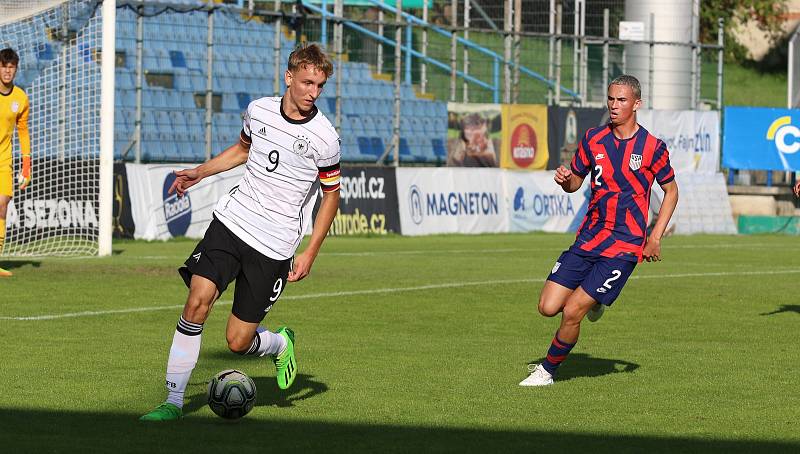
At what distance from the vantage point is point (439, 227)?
95.5 ft

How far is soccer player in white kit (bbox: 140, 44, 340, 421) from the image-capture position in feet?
26.0

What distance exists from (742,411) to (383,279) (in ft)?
32.9

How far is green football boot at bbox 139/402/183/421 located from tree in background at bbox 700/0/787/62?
5082 centimetres

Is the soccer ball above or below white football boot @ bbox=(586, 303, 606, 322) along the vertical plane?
below

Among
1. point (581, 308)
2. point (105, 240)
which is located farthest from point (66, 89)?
point (581, 308)

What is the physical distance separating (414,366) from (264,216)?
9.07 feet

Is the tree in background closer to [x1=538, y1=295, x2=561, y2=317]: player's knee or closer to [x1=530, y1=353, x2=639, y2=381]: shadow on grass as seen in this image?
[x1=530, y1=353, x2=639, y2=381]: shadow on grass

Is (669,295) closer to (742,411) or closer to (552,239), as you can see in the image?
(742,411)

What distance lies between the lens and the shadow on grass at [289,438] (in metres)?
7.21

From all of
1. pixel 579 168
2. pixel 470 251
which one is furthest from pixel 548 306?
pixel 470 251

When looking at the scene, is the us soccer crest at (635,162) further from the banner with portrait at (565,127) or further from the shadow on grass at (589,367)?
the banner with portrait at (565,127)

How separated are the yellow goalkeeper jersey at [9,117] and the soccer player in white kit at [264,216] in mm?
9314

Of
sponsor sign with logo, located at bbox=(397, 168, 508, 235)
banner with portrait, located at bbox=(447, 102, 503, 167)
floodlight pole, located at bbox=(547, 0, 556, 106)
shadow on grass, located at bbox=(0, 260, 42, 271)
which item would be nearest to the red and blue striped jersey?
shadow on grass, located at bbox=(0, 260, 42, 271)

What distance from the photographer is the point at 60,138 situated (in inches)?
880
